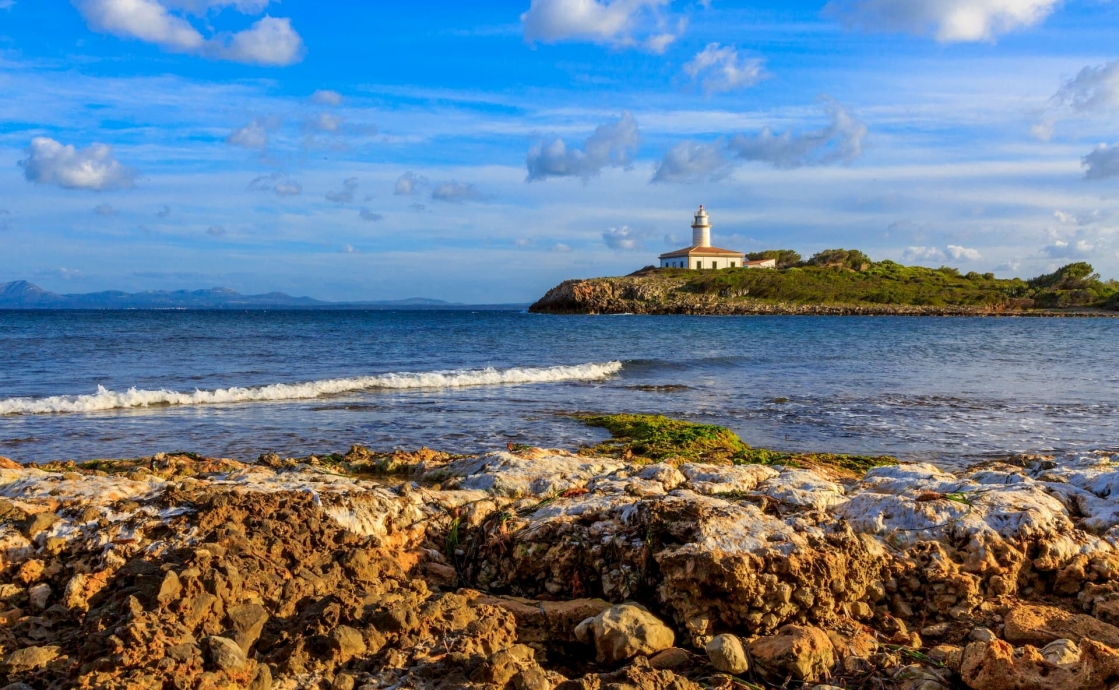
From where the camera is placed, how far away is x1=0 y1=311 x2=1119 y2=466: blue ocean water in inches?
511

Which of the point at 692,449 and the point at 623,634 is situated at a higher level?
the point at 623,634

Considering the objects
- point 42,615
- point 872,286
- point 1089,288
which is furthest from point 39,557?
point 1089,288

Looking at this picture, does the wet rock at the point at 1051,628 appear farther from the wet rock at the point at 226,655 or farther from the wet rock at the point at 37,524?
the wet rock at the point at 37,524

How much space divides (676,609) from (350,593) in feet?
6.65

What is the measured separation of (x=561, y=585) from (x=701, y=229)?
11437 cm

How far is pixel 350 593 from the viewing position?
4.47 metres

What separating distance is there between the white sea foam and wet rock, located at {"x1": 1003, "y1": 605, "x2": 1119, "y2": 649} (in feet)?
56.4

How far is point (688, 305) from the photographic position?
89438 millimetres

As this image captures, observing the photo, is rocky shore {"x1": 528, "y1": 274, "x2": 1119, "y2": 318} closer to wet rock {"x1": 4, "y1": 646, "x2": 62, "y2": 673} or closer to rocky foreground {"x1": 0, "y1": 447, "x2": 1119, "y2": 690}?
rocky foreground {"x1": 0, "y1": 447, "x2": 1119, "y2": 690}

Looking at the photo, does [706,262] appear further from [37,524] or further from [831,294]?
[37,524]

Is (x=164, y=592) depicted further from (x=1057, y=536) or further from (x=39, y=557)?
(x=1057, y=536)

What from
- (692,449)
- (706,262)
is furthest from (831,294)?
(692,449)

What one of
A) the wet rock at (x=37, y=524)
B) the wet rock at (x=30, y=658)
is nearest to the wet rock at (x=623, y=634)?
the wet rock at (x=30, y=658)

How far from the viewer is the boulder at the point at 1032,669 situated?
11.9ft
